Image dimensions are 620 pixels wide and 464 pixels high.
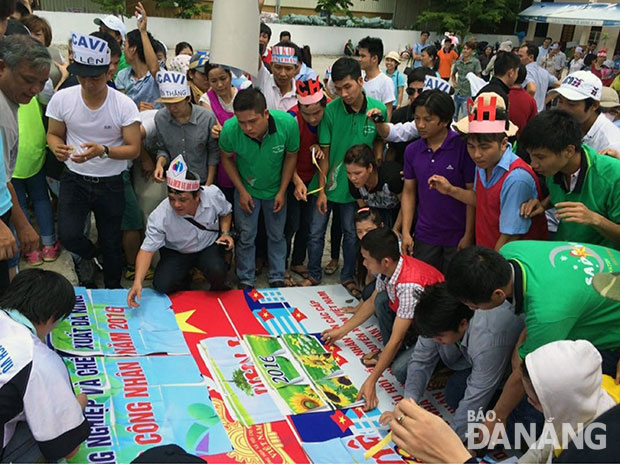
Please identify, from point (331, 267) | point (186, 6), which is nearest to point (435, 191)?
point (331, 267)

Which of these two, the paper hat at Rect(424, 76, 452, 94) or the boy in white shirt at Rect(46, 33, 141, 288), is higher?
the paper hat at Rect(424, 76, 452, 94)

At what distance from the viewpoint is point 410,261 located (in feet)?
10.0

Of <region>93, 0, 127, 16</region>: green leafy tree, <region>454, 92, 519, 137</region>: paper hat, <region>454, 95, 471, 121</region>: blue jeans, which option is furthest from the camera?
<region>93, 0, 127, 16</region>: green leafy tree

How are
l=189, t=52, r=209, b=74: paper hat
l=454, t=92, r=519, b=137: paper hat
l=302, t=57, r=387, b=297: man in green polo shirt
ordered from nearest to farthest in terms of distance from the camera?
l=454, t=92, r=519, b=137: paper hat → l=302, t=57, r=387, b=297: man in green polo shirt → l=189, t=52, r=209, b=74: paper hat

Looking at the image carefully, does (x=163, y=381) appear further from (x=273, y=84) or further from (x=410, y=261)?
(x=273, y=84)

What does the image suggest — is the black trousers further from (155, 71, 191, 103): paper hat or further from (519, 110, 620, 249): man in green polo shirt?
(519, 110, 620, 249): man in green polo shirt

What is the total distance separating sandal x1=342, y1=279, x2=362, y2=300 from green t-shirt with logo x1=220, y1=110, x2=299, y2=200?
943 millimetres

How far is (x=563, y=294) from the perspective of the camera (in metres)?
2.06

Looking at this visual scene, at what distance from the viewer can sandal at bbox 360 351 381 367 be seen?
316 cm

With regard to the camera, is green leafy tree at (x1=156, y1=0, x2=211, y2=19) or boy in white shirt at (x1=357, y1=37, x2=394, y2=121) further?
green leafy tree at (x1=156, y1=0, x2=211, y2=19)

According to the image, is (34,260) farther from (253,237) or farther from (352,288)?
(352,288)

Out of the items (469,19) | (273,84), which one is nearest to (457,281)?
(273,84)

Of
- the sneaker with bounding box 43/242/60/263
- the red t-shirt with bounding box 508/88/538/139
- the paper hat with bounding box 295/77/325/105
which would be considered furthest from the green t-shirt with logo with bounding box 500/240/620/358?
the sneaker with bounding box 43/242/60/263

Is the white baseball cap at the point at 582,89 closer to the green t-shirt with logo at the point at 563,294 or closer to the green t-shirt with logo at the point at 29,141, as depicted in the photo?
the green t-shirt with logo at the point at 563,294
